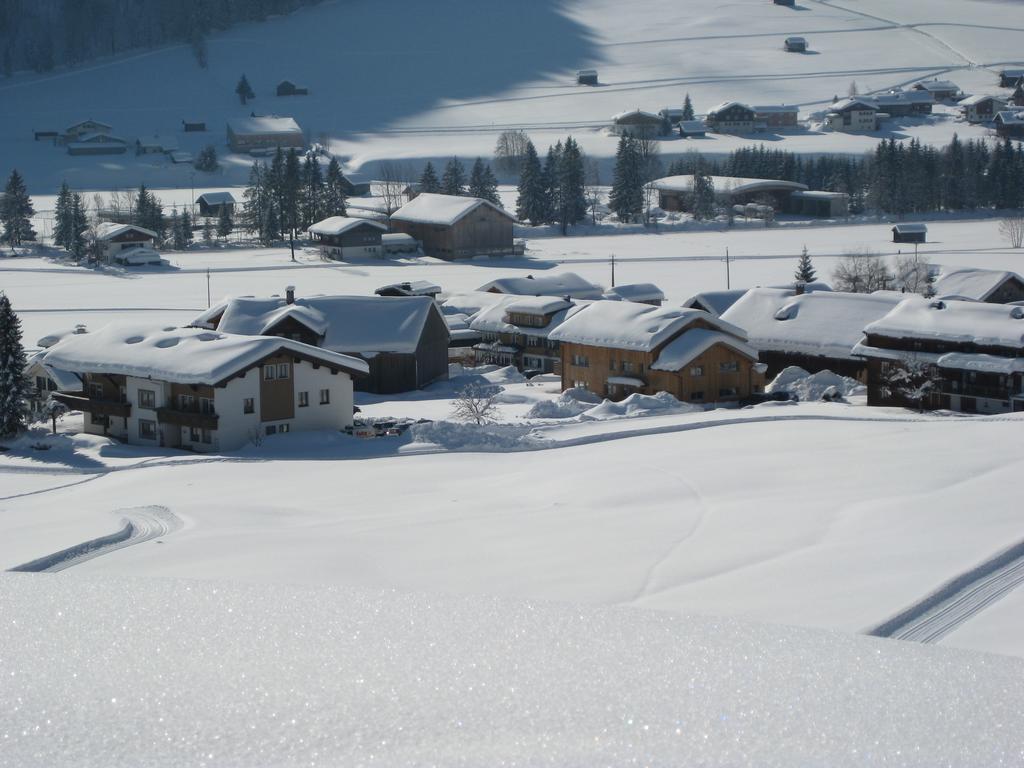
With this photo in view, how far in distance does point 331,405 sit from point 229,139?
67.7m

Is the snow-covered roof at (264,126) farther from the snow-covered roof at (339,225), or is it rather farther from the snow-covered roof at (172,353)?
the snow-covered roof at (172,353)

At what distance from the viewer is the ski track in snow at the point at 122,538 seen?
13250mm

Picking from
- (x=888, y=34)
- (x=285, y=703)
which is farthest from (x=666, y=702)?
(x=888, y=34)

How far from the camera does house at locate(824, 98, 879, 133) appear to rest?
8644 cm

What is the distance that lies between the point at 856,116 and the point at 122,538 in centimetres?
7916

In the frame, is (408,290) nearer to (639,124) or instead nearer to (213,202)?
(213,202)

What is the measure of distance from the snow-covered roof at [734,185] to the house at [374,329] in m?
38.9

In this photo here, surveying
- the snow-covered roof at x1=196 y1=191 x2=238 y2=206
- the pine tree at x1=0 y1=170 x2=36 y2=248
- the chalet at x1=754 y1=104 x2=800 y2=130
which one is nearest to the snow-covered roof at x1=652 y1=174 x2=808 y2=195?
the chalet at x1=754 y1=104 x2=800 y2=130

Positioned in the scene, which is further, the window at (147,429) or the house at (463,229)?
the house at (463,229)

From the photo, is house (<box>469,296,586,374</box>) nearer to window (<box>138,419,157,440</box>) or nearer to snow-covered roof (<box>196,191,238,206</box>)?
window (<box>138,419,157,440</box>)

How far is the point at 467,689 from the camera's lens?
782 cm

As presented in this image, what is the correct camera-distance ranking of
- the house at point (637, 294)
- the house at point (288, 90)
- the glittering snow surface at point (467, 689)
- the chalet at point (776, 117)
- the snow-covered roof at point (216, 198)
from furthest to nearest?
the house at point (288, 90) < the chalet at point (776, 117) < the snow-covered roof at point (216, 198) < the house at point (637, 294) < the glittering snow surface at point (467, 689)

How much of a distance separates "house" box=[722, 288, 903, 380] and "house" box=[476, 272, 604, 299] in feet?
29.7

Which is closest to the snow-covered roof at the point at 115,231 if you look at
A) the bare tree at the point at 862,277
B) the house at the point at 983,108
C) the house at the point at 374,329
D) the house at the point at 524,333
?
the house at the point at 524,333
